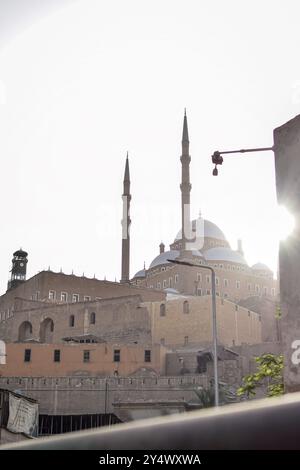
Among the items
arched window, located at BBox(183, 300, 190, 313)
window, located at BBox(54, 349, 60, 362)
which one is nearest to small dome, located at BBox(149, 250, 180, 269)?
arched window, located at BBox(183, 300, 190, 313)

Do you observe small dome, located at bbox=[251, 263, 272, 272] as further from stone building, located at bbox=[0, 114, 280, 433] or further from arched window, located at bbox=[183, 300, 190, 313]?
arched window, located at bbox=[183, 300, 190, 313]

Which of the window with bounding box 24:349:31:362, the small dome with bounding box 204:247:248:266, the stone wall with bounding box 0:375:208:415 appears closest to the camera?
the stone wall with bounding box 0:375:208:415

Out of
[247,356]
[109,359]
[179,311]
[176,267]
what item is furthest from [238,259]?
[109,359]

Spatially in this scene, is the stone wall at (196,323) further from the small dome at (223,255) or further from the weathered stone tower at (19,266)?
the weathered stone tower at (19,266)

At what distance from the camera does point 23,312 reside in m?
53.7

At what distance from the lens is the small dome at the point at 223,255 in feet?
209

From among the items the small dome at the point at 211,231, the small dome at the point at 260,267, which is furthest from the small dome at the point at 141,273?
the small dome at the point at 260,267

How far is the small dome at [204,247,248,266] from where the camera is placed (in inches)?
2514

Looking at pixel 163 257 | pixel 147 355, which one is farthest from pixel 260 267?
pixel 147 355

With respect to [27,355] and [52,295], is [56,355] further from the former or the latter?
[52,295]

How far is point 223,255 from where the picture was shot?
64375 millimetres

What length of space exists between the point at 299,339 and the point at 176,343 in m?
39.2

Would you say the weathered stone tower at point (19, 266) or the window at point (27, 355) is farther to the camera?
the weathered stone tower at point (19, 266)
